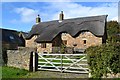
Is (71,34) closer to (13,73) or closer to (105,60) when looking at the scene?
(13,73)

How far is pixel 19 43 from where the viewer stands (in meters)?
56.4

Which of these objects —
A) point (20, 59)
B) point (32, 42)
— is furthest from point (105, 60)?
point (32, 42)

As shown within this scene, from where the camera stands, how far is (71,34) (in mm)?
42562

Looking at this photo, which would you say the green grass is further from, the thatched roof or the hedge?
the thatched roof

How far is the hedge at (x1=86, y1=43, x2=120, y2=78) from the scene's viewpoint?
38.0 feet

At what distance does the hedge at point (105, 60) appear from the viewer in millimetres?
11578

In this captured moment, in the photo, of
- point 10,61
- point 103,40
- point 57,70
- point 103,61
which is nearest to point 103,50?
point 103,61

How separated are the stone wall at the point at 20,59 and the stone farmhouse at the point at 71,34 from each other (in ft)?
68.6

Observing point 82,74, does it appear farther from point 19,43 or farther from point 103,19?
point 19,43

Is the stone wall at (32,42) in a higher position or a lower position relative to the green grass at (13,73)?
higher

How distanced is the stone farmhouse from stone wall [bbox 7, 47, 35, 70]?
20898 millimetres

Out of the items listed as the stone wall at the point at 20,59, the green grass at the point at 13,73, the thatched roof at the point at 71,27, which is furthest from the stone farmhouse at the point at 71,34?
the green grass at the point at 13,73

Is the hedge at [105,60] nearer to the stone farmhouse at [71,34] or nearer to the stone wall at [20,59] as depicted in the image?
the stone wall at [20,59]

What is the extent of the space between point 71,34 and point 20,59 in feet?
88.9
